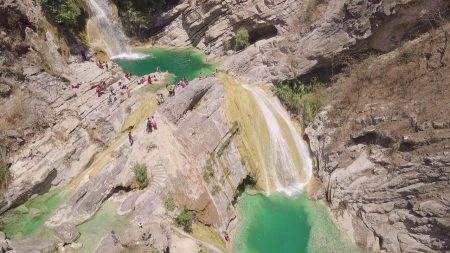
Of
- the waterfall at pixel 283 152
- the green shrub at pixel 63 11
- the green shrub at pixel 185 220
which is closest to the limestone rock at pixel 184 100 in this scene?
the waterfall at pixel 283 152

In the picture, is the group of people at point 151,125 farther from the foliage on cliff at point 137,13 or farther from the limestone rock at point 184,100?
the foliage on cliff at point 137,13

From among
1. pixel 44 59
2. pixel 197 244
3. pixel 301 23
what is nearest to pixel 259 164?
pixel 197 244

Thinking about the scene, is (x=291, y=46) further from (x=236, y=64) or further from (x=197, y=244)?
(x=197, y=244)

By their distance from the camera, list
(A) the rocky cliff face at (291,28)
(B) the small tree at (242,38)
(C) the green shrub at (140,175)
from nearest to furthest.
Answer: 1. (C) the green shrub at (140,175)
2. (A) the rocky cliff face at (291,28)
3. (B) the small tree at (242,38)

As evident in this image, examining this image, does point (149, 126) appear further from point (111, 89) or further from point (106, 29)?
point (106, 29)

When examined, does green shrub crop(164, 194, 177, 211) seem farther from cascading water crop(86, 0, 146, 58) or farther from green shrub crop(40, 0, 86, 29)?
cascading water crop(86, 0, 146, 58)

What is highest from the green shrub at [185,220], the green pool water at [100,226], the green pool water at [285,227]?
the green pool water at [100,226]
